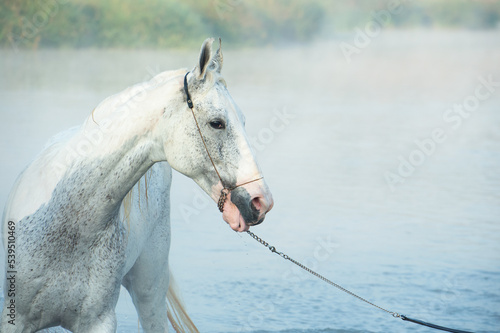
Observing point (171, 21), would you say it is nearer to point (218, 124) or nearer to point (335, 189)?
point (335, 189)

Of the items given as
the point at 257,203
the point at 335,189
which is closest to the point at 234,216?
the point at 257,203

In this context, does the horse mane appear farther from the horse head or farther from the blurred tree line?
the blurred tree line

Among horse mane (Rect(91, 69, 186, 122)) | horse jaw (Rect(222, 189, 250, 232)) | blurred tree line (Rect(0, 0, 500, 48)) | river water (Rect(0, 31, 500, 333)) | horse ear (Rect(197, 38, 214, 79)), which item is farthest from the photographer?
blurred tree line (Rect(0, 0, 500, 48))

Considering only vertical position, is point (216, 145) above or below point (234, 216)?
above

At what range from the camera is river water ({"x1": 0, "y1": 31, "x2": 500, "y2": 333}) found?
5.69m

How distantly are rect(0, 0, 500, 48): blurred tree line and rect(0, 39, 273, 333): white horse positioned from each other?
15.7 meters

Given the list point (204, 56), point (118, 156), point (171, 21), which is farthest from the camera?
point (171, 21)

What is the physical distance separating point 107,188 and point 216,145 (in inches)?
17.4

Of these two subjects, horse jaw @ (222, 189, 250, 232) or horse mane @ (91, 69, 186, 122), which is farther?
horse mane @ (91, 69, 186, 122)

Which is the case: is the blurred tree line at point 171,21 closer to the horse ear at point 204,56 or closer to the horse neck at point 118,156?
the horse neck at point 118,156

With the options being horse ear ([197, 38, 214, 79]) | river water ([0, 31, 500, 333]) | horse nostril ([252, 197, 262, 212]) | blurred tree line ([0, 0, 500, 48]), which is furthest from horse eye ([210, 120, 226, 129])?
blurred tree line ([0, 0, 500, 48])

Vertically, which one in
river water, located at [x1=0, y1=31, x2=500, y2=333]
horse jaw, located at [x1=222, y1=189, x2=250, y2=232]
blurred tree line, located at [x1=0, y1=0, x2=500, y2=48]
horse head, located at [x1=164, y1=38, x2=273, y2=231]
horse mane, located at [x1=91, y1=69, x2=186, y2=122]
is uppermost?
blurred tree line, located at [x1=0, y1=0, x2=500, y2=48]

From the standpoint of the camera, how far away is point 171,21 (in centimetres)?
2036

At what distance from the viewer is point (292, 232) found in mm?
7367
